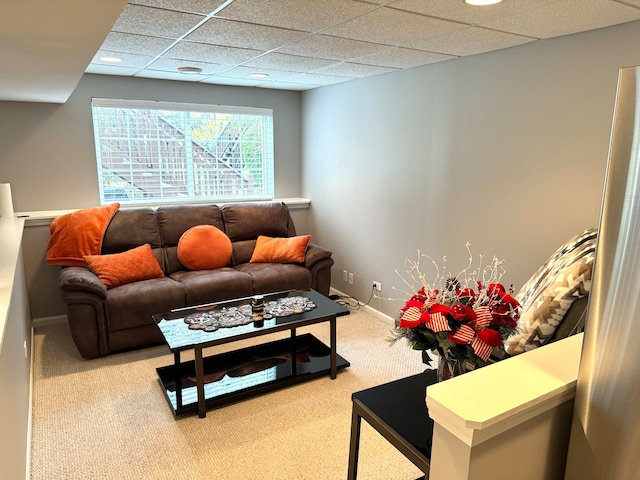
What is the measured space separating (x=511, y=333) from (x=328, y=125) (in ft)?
11.8

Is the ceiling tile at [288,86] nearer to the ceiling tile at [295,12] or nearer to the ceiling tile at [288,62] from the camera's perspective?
the ceiling tile at [288,62]

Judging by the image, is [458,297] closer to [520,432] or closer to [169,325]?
[520,432]

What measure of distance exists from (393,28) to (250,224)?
2.70 m

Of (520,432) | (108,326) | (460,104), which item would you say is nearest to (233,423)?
(108,326)

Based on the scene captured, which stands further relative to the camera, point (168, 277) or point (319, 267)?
point (319, 267)

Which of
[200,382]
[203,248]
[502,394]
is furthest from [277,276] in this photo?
[502,394]

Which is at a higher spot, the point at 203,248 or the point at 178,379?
the point at 203,248

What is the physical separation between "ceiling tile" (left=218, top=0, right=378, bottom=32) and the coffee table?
178 centimetres

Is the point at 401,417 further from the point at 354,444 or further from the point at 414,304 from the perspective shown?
the point at 414,304

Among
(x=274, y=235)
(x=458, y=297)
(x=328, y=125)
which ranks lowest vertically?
(x=274, y=235)

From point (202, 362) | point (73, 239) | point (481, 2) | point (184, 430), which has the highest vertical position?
point (481, 2)

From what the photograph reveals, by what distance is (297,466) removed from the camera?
2.24m

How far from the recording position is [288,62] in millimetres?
3363

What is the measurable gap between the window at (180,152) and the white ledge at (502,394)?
4102mm
